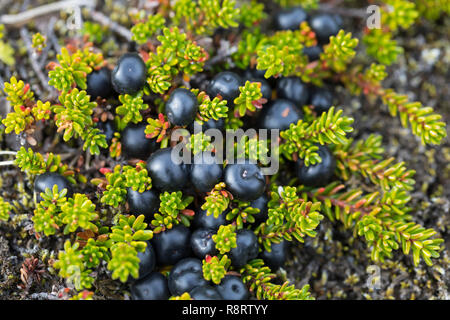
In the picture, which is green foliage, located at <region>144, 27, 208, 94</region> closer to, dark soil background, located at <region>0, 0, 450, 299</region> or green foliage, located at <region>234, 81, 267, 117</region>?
green foliage, located at <region>234, 81, 267, 117</region>

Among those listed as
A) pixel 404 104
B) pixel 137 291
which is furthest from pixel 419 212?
pixel 137 291

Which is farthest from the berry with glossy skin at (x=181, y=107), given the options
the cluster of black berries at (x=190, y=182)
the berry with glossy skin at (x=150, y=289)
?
the berry with glossy skin at (x=150, y=289)

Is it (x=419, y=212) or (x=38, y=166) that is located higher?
(x=38, y=166)

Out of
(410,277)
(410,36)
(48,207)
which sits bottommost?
(410,277)

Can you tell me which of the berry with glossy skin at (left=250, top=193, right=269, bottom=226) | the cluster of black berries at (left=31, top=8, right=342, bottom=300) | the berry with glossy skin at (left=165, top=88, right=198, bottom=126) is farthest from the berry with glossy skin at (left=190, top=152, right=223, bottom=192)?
the berry with glossy skin at (left=250, top=193, right=269, bottom=226)

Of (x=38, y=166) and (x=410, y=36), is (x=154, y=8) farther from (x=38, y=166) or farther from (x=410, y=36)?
(x=410, y=36)

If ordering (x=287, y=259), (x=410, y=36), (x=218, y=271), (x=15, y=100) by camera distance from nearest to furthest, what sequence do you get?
(x=218, y=271), (x=15, y=100), (x=287, y=259), (x=410, y=36)

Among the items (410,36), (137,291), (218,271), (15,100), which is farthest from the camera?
(410,36)
